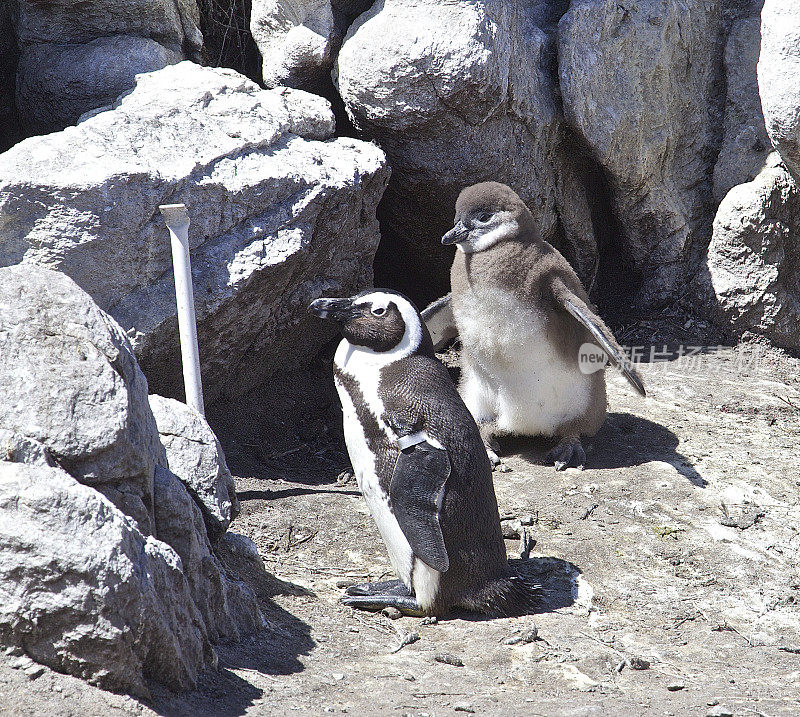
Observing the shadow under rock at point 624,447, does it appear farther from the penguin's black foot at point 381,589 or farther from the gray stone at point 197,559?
the gray stone at point 197,559

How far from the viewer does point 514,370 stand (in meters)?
4.23

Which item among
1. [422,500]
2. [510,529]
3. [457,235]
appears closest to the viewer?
[422,500]

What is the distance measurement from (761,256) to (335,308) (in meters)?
3.41

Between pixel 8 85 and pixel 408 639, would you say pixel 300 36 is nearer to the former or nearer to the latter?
pixel 8 85

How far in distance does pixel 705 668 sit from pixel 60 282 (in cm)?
208

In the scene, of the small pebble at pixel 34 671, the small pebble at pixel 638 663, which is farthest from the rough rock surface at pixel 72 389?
the small pebble at pixel 638 663

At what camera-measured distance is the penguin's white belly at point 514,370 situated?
409 centimetres

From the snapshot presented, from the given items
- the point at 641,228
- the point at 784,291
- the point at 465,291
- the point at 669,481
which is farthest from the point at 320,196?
the point at 784,291

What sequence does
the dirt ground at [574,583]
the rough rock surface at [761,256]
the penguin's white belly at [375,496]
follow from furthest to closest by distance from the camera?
A: the rough rock surface at [761,256], the penguin's white belly at [375,496], the dirt ground at [574,583]

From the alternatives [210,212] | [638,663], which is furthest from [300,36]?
[638,663]

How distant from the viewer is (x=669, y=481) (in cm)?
392

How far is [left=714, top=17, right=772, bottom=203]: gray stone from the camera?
18.0ft

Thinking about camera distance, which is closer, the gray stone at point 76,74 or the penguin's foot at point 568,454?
the penguin's foot at point 568,454

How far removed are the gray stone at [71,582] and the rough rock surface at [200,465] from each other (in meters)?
0.75
